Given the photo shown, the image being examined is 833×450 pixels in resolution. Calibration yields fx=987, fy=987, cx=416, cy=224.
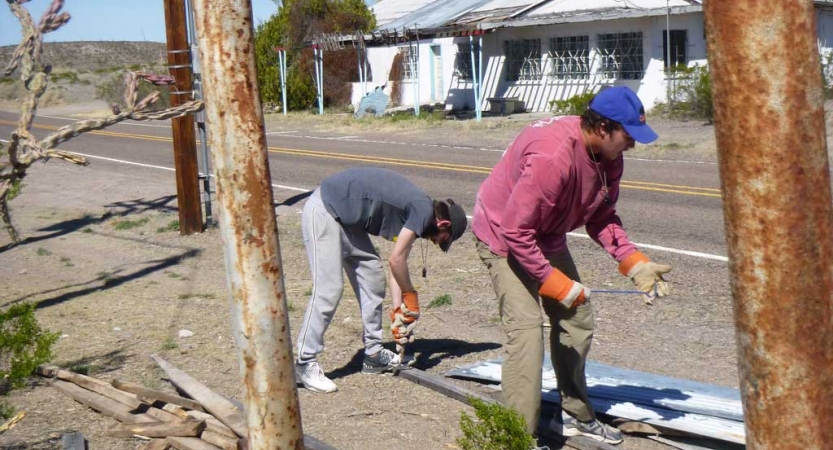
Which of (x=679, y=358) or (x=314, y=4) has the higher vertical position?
(x=314, y=4)

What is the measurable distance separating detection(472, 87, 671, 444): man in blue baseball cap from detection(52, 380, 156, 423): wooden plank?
1.95m

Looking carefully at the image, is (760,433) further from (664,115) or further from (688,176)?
(664,115)

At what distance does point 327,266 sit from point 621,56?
75.0 feet

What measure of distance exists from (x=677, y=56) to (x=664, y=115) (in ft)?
7.74

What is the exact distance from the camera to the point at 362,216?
18.6 ft

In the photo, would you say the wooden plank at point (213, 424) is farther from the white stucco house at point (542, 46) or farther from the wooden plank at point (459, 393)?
the white stucco house at point (542, 46)

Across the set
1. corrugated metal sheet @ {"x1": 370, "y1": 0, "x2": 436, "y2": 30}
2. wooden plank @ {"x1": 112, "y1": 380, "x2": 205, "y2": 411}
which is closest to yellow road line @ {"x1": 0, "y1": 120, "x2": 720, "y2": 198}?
wooden plank @ {"x1": 112, "y1": 380, "x2": 205, "y2": 411}

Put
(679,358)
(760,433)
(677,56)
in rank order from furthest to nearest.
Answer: (677,56) → (679,358) → (760,433)

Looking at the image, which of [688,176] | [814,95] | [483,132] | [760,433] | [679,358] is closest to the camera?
[814,95]

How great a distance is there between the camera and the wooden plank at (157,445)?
470 centimetres

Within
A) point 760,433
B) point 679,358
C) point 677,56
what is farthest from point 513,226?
point 677,56

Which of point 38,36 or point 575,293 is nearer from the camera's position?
point 575,293

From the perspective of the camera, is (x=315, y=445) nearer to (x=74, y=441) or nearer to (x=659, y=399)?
(x=74, y=441)

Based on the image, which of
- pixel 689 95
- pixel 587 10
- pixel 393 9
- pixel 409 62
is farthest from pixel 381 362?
pixel 393 9
